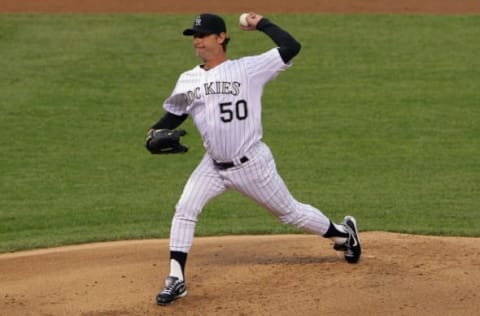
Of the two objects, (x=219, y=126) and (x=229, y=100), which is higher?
(x=229, y=100)

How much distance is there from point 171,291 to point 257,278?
2.32 feet

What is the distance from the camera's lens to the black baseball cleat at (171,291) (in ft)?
22.9

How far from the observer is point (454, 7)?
18.9m

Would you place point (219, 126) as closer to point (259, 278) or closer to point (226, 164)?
point (226, 164)

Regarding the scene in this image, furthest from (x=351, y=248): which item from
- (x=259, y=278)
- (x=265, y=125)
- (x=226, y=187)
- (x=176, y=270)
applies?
(x=265, y=125)

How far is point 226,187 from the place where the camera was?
734 centimetres

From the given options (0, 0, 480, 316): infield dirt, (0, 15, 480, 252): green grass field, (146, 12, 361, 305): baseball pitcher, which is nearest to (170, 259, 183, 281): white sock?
(146, 12, 361, 305): baseball pitcher

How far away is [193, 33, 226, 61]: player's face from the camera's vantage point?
7172 millimetres

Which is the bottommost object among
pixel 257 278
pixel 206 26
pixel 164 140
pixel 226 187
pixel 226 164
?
pixel 257 278

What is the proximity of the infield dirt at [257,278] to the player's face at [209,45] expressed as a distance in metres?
1.47

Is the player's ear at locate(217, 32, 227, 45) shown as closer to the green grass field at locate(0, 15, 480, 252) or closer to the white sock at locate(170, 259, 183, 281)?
the white sock at locate(170, 259, 183, 281)

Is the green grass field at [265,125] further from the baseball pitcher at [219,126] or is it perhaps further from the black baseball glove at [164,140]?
the black baseball glove at [164,140]

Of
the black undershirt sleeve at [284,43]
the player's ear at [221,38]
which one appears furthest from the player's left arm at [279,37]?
the player's ear at [221,38]

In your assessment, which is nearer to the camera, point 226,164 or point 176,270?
point 176,270
